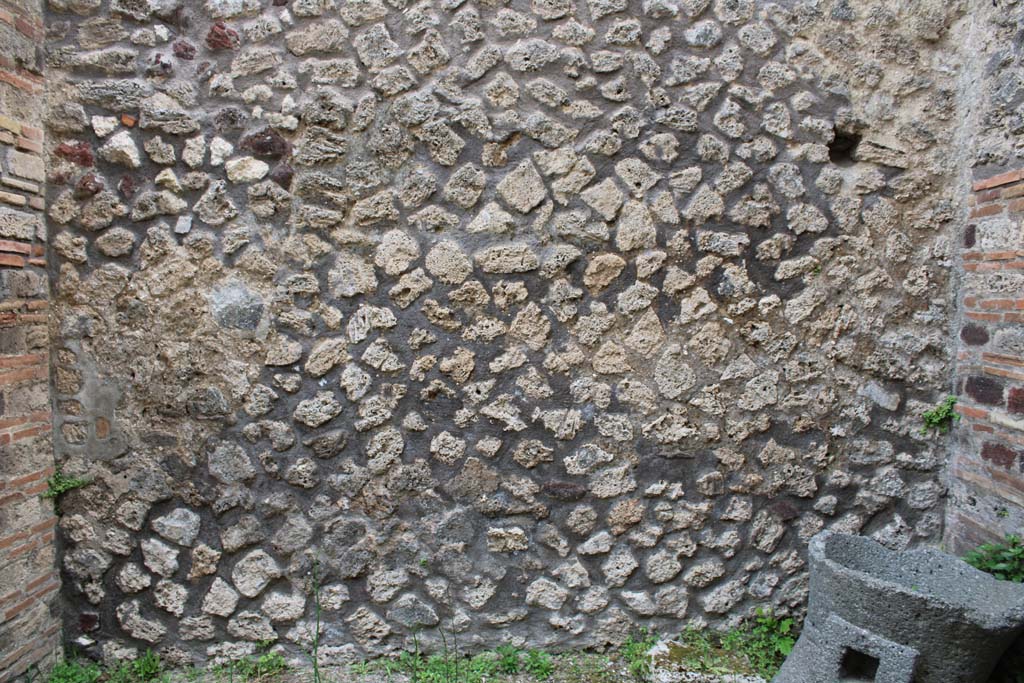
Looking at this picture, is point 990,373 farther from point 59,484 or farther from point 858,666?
point 59,484

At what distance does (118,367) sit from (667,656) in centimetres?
272

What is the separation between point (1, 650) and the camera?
2.41 meters

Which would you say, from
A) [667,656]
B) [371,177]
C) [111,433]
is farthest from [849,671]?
[111,433]

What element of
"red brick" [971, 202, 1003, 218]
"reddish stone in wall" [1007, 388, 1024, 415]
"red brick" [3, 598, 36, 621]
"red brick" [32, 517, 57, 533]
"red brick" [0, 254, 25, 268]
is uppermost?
"red brick" [971, 202, 1003, 218]

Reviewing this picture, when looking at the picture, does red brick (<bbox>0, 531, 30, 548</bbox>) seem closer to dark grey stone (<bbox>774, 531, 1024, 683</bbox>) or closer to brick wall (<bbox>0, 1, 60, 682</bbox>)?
brick wall (<bbox>0, 1, 60, 682</bbox>)

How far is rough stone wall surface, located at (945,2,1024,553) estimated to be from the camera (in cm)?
256

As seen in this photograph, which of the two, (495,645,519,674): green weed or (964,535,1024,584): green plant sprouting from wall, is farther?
(495,645,519,674): green weed

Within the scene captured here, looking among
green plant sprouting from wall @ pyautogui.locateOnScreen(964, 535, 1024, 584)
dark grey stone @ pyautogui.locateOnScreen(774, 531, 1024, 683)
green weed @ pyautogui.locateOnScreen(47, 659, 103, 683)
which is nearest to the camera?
dark grey stone @ pyautogui.locateOnScreen(774, 531, 1024, 683)

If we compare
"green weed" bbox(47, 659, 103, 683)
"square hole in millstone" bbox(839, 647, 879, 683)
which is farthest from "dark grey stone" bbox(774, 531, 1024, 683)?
"green weed" bbox(47, 659, 103, 683)

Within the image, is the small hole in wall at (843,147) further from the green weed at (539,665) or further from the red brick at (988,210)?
the green weed at (539,665)

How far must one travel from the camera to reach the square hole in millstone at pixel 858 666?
234 centimetres

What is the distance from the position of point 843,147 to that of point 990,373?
1.17 m

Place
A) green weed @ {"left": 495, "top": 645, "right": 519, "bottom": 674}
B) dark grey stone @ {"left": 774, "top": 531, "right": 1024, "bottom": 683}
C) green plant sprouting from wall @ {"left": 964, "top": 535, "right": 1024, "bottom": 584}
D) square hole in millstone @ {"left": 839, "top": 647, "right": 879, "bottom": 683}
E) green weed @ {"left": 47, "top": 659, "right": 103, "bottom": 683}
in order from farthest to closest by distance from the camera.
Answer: green weed @ {"left": 495, "top": 645, "right": 519, "bottom": 674}
green weed @ {"left": 47, "top": 659, "right": 103, "bottom": 683}
green plant sprouting from wall @ {"left": 964, "top": 535, "right": 1024, "bottom": 584}
square hole in millstone @ {"left": 839, "top": 647, "right": 879, "bottom": 683}
dark grey stone @ {"left": 774, "top": 531, "right": 1024, "bottom": 683}

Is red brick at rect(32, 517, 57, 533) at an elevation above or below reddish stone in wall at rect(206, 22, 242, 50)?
below
